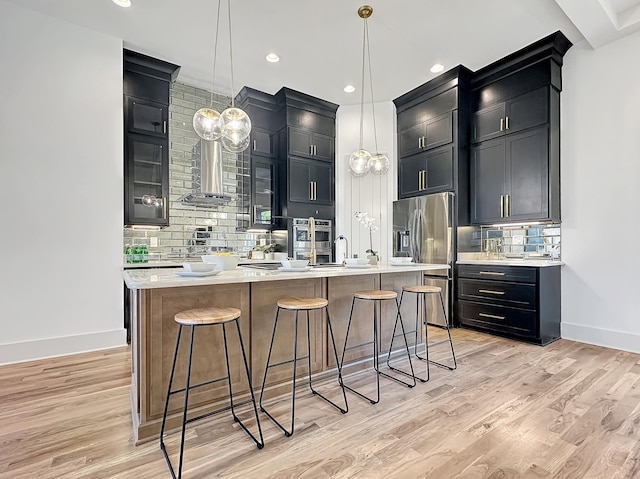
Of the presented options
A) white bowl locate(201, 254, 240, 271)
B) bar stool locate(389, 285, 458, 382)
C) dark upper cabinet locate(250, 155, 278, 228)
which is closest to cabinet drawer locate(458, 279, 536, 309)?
bar stool locate(389, 285, 458, 382)

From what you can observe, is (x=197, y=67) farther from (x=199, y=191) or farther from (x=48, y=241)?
(x=48, y=241)

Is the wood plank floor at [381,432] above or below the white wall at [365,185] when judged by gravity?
below

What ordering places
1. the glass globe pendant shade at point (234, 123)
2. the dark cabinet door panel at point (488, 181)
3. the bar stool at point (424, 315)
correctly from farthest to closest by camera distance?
the dark cabinet door panel at point (488, 181), the bar stool at point (424, 315), the glass globe pendant shade at point (234, 123)

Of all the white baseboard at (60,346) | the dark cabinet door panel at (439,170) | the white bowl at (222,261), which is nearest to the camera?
the white bowl at (222,261)

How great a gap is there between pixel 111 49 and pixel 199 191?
179 centimetres

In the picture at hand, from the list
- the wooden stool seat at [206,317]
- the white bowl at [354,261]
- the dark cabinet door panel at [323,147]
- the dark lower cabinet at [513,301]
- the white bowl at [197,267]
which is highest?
the dark cabinet door panel at [323,147]

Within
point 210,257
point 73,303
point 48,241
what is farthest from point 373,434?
point 48,241

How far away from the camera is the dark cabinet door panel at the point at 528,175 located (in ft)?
12.2

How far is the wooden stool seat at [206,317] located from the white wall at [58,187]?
2423 millimetres

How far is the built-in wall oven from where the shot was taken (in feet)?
16.2

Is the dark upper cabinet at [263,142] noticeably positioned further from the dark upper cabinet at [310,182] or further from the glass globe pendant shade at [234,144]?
the glass globe pendant shade at [234,144]

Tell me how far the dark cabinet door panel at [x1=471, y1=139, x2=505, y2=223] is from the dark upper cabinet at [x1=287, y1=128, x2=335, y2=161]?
2183mm

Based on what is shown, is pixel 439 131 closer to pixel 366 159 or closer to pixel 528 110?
pixel 528 110

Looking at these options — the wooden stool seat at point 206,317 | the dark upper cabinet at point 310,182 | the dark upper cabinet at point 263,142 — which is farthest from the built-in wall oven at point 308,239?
the wooden stool seat at point 206,317
